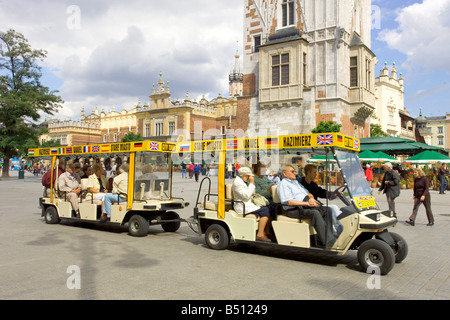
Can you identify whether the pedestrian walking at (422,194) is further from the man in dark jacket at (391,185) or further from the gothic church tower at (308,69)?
the gothic church tower at (308,69)

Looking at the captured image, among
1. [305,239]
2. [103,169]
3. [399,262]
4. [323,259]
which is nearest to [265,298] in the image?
[305,239]

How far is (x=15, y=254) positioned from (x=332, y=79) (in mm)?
29649

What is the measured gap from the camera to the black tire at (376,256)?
19.8 feet

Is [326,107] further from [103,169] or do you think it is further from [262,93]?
[103,169]

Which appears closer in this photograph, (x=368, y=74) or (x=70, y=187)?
(x=70, y=187)

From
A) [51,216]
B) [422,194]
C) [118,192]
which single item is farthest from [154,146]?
[422,194]

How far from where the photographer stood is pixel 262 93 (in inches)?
1361

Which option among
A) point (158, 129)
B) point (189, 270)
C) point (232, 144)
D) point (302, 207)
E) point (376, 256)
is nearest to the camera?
point (376, 256)

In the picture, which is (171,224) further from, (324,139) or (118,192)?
(324,139)

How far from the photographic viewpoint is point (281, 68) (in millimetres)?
33406

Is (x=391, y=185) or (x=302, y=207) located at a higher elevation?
(x=391, y=185)

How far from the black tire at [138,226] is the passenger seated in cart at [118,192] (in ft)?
2.45

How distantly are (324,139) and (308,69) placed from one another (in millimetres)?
28363
